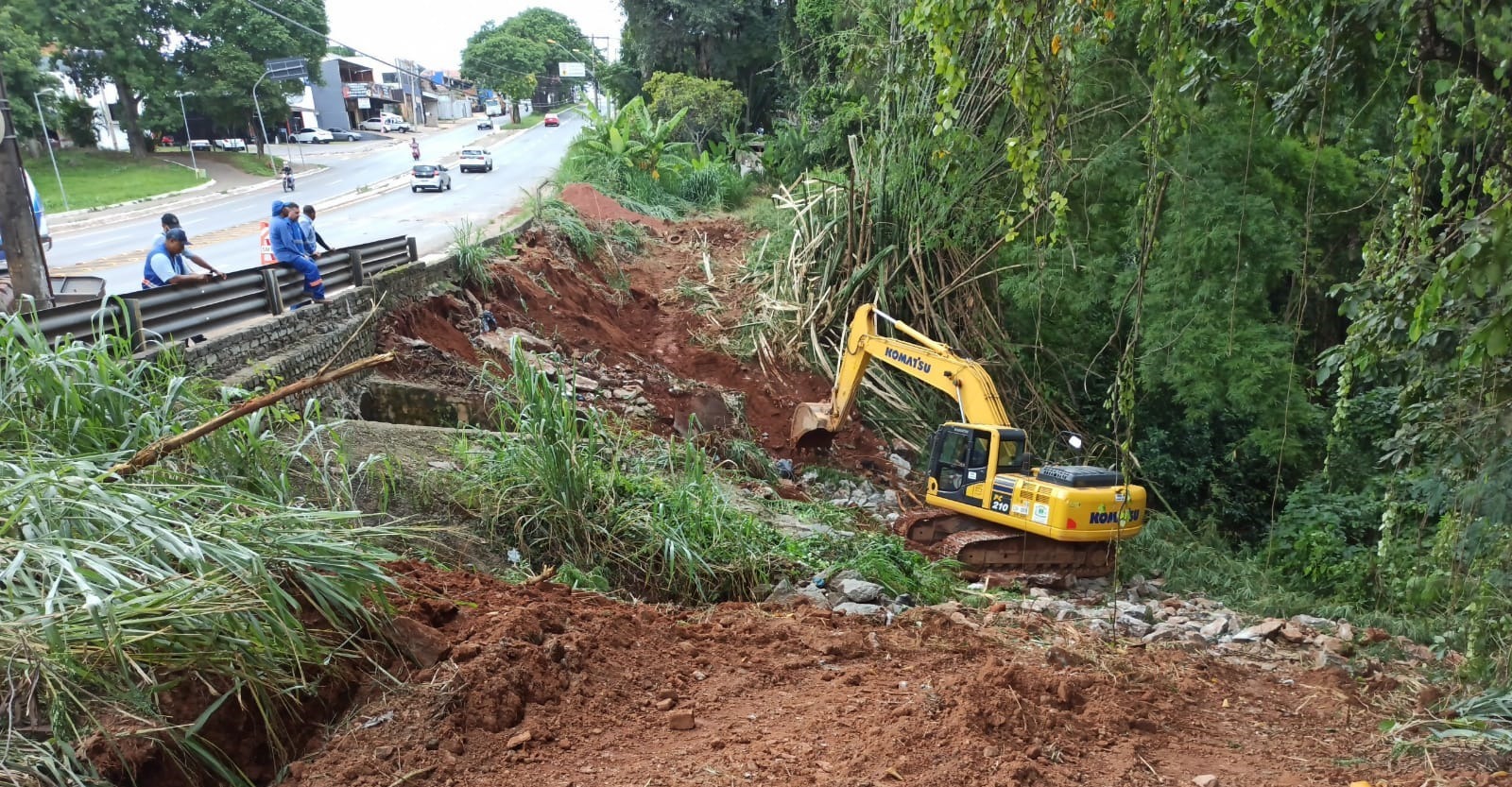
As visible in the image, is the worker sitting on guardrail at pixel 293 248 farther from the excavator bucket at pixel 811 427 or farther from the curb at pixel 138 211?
the curb at pixel 138 211

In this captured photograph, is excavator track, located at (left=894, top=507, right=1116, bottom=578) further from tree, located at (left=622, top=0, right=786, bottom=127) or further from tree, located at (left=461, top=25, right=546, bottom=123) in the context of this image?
tree, located at (left=461, top=25, right=546, bottom=123)

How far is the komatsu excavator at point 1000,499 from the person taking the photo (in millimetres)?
7918

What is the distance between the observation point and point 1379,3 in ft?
13.0

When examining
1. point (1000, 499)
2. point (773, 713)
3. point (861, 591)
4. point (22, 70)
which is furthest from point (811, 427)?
point (22, 70)

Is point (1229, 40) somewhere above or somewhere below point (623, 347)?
above

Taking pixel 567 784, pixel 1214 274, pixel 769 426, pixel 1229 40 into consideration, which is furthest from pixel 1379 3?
pixel 769 426

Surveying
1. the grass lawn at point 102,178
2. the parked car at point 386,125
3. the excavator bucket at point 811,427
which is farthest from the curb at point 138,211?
the parked car at point 386,125

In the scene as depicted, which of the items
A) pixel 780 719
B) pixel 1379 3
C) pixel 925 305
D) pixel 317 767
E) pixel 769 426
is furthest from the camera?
pixel 925 305

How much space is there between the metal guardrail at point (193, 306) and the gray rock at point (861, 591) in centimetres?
472

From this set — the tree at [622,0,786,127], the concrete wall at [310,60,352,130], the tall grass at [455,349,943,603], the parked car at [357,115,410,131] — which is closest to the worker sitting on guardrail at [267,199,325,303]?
the tall grass at [455,349,943,603]

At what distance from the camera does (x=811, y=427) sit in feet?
34.9

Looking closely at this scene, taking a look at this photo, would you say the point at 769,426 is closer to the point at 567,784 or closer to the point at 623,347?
the point at 623,347

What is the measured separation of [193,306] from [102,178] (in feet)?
110

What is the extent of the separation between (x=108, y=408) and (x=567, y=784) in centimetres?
322
